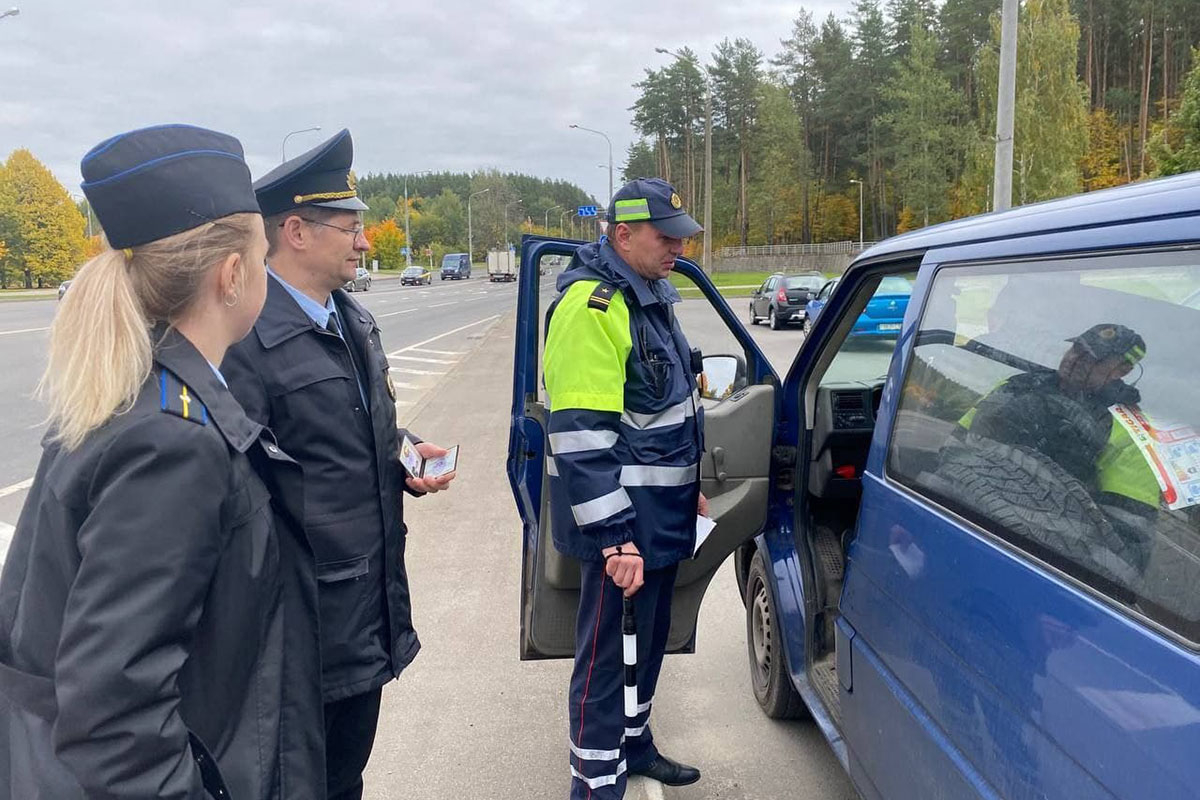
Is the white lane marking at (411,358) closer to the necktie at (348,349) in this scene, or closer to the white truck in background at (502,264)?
the necktie at (348,349)

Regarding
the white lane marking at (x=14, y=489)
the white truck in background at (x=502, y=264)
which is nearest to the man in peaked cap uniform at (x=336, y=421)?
the white lane marking at (x=14, y=489)

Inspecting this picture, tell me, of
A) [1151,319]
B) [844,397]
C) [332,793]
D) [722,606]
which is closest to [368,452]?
[332,793]

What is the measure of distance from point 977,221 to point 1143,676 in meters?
1.21

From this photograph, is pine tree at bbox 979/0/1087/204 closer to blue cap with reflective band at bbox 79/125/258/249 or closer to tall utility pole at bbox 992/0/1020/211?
tall utility pole at bbox 992/0/1020/211

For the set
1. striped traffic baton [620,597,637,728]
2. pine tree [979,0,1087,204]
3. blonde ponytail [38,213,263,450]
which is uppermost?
pine tree [979,0,1087,204]

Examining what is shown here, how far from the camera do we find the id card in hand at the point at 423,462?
228 centimetres

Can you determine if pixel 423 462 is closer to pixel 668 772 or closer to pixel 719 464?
pixel 719 464

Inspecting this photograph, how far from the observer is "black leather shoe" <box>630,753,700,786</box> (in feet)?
9.82

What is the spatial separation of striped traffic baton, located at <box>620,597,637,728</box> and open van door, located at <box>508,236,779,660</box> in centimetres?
35

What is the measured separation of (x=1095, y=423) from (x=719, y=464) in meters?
1.58

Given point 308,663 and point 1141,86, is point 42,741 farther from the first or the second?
point 1141,86

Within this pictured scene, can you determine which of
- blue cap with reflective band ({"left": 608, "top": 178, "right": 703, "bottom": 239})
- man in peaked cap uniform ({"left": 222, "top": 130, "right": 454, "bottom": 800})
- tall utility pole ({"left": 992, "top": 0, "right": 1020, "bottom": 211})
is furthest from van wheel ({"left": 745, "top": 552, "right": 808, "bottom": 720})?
tall utility pole ({"left": 992, "top": 0, "right": 1020, "bottom": 211})

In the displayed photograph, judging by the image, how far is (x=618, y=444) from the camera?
256cm

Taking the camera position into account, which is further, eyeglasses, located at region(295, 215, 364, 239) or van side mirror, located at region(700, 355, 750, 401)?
van side mirror, located at region(700, 355, 750, 401)
